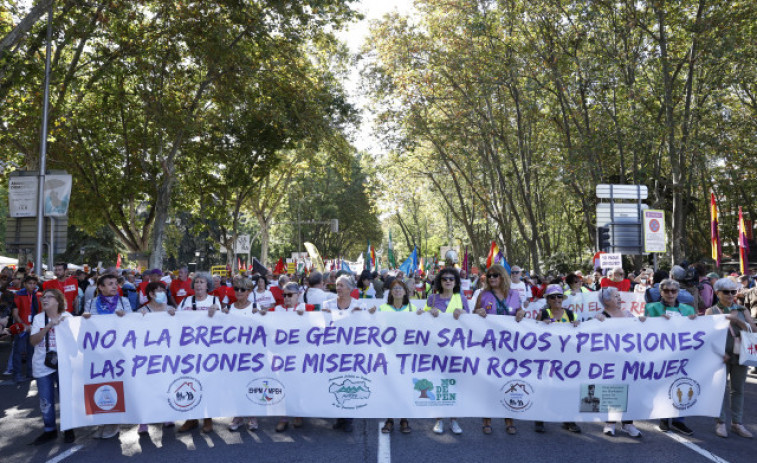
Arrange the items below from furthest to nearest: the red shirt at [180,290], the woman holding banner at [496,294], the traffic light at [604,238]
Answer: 1. the traffic light at [604,238]
2. the red shirt at [180,290]
3. the woman holding banner at [496,294]

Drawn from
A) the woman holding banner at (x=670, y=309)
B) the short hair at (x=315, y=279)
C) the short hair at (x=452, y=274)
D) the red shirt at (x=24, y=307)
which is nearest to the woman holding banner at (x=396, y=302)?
the short hair at (x=452, y=274)

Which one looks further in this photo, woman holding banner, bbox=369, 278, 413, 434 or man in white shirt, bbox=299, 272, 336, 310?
man in white shirt, bbox=299, 272, 336, 310

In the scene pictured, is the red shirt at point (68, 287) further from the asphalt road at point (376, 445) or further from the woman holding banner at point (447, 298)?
the woman holding banner at point (447, 298)

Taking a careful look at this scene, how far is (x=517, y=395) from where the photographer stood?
6438 mm

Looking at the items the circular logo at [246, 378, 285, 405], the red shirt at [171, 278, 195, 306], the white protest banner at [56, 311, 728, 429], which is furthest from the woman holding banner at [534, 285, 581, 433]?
the red shirt at [171, 278, 195, 306]

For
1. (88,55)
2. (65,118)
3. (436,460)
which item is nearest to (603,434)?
(436,460)

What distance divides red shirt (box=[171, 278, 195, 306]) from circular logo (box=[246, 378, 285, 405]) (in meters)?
4.95

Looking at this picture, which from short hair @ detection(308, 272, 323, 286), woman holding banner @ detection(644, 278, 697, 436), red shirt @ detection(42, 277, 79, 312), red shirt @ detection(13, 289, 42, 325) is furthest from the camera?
red shirt @ detection(42, 277, 79, 312)

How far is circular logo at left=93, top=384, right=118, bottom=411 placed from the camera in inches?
248

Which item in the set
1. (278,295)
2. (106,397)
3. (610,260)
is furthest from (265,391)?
(610,260)

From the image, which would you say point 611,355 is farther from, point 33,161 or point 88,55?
point 33,161

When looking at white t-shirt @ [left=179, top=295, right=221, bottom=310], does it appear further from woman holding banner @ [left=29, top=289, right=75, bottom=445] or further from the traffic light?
the traffic light

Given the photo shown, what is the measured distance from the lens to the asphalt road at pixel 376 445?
228 inches

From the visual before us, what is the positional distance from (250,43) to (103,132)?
23.8 feet
